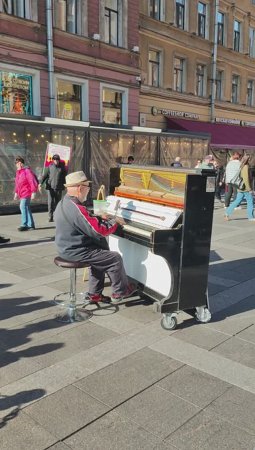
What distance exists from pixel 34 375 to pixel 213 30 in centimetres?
2405

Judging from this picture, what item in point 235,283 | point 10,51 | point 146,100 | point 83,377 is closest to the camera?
point 83,377

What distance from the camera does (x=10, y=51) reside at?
48.3 ft

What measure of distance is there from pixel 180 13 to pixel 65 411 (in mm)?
22322

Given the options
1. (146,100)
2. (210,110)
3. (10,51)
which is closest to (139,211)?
(10,51)

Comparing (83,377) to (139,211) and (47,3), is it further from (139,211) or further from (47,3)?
(47,3)

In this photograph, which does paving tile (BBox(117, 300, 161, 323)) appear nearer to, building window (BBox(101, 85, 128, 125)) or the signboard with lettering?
the signboard with lettering

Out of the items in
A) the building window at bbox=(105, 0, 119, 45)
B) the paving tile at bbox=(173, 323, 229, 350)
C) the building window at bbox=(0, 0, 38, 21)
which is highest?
the building window at bbox=(105, 0, 119, 45)

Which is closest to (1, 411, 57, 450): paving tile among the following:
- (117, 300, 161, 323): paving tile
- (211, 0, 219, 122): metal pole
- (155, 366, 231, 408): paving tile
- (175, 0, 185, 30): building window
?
(155, 366, 231, 408): paving tile

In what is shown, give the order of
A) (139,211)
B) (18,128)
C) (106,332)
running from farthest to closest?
(18,128)
(139,211)
(106,332)

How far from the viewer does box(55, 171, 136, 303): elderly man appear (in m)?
4.21

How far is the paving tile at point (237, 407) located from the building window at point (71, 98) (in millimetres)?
15028

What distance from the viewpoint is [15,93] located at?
15.4 metres

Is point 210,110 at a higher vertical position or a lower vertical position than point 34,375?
higher

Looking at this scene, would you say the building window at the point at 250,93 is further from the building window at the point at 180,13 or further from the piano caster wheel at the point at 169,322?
the piano caster wheel at the point at 169,322
